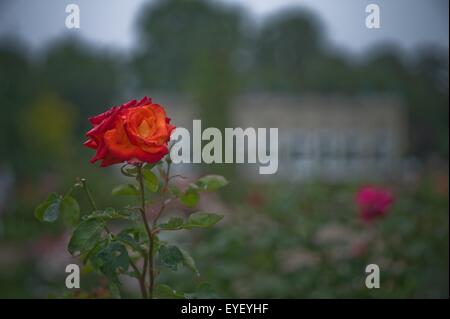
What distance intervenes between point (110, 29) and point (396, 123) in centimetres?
2262

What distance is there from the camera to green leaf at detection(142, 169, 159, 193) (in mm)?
1141

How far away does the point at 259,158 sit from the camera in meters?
1.58

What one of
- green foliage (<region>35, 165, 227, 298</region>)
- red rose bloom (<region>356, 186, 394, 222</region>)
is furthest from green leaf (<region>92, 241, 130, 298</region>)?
red rose bloom (<region>356, 186, 394, 222</region>)

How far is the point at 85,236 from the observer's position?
3.44 ft

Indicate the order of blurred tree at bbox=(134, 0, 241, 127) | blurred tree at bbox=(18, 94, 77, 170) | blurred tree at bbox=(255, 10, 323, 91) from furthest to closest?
1. blurred tree at bbox=(255, 10, 323, 91)
2. blurred tree at bbox=(134, 0, 241, 127)
3. blurred tree at bbox=(18, 94, 77, 170)

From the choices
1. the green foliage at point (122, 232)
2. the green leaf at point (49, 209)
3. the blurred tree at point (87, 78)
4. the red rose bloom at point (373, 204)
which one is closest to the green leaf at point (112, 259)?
the green foliage at point (122, 232)

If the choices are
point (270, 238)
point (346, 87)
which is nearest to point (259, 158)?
point (270, 238)

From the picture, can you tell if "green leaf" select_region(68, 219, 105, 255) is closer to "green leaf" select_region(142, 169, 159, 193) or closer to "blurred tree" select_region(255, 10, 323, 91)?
"green leaf" select_region(142, 169, 159, 193)

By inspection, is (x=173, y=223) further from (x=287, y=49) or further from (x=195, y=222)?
(x=287, y=49)

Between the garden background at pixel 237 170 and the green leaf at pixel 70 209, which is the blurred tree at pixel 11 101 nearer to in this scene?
the garden background at pixel 237 170

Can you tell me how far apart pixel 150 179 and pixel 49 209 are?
0.19 meters

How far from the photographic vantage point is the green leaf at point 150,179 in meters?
1.14

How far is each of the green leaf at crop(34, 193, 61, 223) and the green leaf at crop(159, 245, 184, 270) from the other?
0.65 ft

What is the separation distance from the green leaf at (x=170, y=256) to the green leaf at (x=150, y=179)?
0.43 feet
